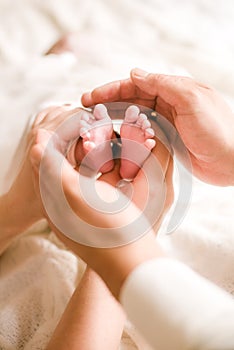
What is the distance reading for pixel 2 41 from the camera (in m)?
1.29

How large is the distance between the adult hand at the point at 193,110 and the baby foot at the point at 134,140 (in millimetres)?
46

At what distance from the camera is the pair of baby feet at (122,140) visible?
81 centimetres

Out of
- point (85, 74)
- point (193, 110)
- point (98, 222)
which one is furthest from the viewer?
point (85, 74)

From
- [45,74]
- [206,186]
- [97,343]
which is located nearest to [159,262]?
[97,343]

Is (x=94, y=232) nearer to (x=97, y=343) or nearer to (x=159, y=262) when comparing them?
(x=159, y=262)

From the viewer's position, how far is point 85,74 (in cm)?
116

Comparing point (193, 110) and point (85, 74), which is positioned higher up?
point (193, 110)

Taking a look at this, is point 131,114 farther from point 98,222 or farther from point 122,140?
point 98,222

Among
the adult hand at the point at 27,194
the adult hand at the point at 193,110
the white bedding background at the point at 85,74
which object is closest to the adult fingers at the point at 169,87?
the adult hand at the point at 193,110

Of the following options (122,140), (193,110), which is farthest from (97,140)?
(193,110)

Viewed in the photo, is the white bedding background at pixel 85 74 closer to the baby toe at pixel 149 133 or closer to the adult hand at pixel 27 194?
the adult hand at pixel 27 194

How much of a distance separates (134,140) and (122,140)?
2 centimetres

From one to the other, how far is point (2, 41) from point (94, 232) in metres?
0.86

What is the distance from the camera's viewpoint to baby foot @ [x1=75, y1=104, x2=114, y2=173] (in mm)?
801
